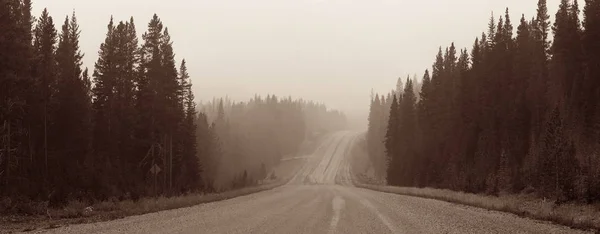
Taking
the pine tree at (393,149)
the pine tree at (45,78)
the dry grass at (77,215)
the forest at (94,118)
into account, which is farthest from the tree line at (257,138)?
the dry grass at (77,215)

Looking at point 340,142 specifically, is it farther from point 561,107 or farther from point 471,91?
point 561,107

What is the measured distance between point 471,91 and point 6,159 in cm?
5142

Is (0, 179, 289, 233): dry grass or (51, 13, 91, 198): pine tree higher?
(51, 13, 91, 198): pine tree

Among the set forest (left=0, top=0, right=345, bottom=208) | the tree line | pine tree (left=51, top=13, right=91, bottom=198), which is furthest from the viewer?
the tree line

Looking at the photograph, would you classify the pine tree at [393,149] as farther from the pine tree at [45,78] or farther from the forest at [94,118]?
the pine tree at [45,78]

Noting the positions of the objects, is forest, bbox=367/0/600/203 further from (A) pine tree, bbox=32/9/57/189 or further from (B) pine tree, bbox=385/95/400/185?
(A) pine tree, bbox=32/9/57/189

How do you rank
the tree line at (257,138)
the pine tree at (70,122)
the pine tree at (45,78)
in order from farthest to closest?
the tree line at (257,138), the pine tree at (70,122), the pine tree at (45,78)

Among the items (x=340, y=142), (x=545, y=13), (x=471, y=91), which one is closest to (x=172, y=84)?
(x=471, y=91)

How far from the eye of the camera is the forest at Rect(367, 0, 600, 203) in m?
31.7

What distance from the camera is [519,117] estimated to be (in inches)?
1946

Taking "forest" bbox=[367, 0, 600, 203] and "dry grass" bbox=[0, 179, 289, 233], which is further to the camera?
"forest" bbox=[367, 0, 600, 203]

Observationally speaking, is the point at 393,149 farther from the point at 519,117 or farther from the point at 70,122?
the point at 70,122

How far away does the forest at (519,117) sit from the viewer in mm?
31656

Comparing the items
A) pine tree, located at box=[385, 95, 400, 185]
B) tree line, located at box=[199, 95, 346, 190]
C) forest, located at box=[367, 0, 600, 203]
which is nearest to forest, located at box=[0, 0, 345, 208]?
forest, located at box=[367, 0, 600, 203]
